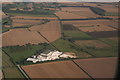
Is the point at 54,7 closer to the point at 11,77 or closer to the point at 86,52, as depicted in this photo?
the point at 86,52

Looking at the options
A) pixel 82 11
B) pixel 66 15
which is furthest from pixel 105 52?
pixel 82 11

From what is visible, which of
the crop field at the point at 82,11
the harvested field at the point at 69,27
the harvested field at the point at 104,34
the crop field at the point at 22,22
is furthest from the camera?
the crop field at the point at 82,11

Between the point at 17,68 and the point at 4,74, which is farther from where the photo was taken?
the point at 17,68

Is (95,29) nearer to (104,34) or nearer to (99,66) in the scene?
(104,34)

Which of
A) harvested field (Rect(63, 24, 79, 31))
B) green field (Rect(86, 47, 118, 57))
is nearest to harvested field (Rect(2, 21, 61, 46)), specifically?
harvested field (Rect(63, 24, 79, 31))

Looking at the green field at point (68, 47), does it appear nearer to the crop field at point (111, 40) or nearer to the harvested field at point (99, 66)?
the harvested field at point (99, 66)

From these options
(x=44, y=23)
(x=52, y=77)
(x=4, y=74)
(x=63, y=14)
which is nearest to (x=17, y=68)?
(x=4, y=74)

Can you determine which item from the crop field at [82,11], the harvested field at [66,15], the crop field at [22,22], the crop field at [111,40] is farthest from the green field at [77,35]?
the crop field at [82,11]
